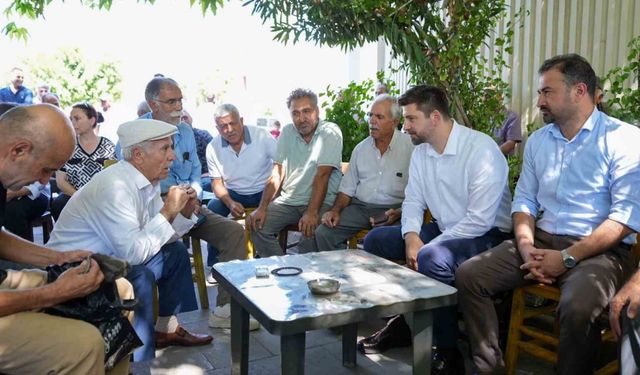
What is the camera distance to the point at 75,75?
23.2m

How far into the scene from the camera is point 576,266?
96.0 inches

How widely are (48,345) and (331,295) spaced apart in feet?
3.43

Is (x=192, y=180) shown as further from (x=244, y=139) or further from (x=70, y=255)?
(x=70, y=255)

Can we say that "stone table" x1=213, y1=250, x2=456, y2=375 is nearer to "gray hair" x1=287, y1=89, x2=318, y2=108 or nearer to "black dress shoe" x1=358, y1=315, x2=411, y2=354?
"black dress shoe" x1=358, y1=315, x2=411, y2=354

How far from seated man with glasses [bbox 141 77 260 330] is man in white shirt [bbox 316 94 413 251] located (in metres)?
0.65

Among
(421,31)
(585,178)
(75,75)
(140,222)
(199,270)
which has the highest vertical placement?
(75,75)

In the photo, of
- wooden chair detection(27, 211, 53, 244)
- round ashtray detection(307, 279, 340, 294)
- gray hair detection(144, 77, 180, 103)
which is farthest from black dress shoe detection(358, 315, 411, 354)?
wooden chair detection(27, 211, 53, 244)

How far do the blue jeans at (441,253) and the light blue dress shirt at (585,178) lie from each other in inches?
11.6

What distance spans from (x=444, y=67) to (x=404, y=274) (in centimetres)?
196

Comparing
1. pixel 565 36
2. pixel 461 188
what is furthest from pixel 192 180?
pixel 565 36

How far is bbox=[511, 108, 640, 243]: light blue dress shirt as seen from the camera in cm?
251

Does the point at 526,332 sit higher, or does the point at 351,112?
the point at 351,112

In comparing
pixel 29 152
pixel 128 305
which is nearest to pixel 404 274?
pixel 128 305

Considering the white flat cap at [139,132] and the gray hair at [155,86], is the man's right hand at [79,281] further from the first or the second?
the gray hair at [155,86]
